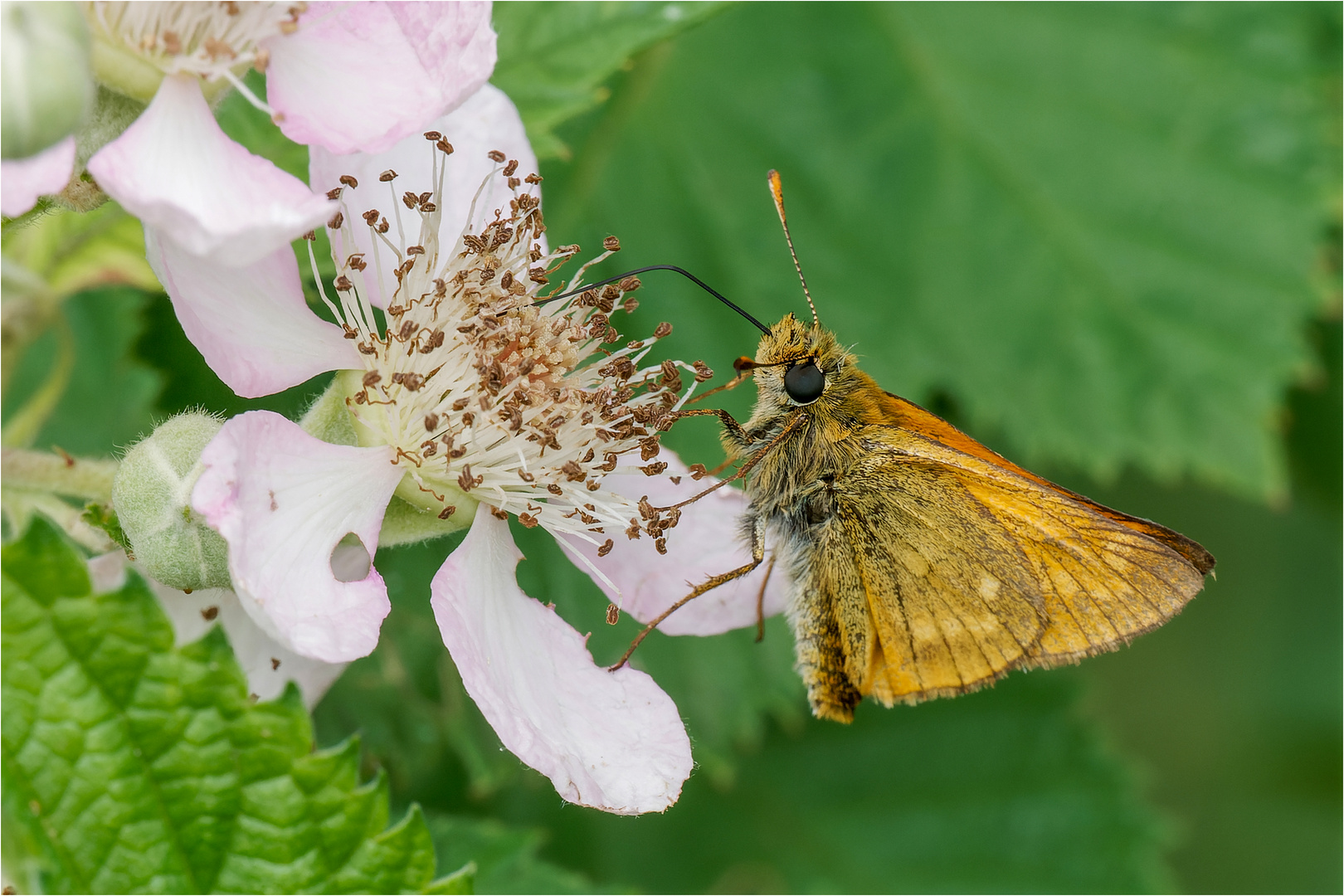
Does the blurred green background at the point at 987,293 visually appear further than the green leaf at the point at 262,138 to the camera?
Yes

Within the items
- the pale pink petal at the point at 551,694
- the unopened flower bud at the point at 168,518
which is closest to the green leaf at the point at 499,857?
the pale pink petal at the point at 551,694

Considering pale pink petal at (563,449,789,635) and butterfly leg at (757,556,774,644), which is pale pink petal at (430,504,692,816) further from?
butterfly leg at (757,556,774,644)

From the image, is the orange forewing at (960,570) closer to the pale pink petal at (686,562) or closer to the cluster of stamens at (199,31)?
the pale pink petal at (686,562)

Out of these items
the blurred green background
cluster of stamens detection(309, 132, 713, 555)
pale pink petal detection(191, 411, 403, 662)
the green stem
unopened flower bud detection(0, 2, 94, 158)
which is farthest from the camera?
the blurred green background

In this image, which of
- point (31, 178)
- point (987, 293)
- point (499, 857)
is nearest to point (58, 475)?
point (31, 178)

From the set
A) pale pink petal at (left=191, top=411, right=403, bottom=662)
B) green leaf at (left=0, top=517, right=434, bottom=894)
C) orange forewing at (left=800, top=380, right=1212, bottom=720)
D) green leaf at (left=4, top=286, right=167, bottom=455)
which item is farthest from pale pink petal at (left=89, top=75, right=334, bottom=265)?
orange forewing at (left=800, top=380, right=1212, bottom=720)

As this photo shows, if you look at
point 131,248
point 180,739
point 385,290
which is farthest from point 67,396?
point 180,739

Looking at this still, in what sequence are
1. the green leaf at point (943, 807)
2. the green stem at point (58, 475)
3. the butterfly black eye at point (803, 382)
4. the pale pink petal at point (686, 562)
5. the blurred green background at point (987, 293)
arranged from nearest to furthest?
the green stem at point (58, 475) < the pale pink petal at point (686, 562) < the butterfly black eye at point (803, 382) < the blurred green background at point (987, 293) < the green leaf at point (943, 807)
